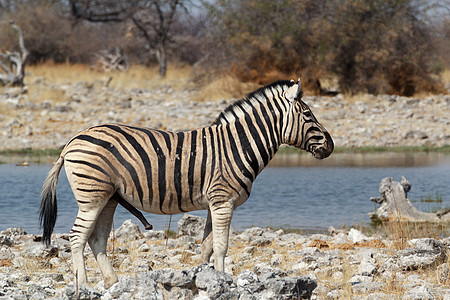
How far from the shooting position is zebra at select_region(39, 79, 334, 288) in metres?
5.87

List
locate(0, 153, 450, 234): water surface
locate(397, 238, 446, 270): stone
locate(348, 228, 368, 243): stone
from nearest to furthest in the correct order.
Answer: locate(397, 238, 446, 270): stone
locate(348, 228, 368, 243): stone
locate(0, 153, 450, 234): water surface

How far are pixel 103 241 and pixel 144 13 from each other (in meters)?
30.1

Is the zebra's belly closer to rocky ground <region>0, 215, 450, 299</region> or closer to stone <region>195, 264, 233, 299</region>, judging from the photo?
rocky ground <region>0, 215, 450, 299</region>

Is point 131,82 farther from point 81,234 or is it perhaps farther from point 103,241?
point 81,234

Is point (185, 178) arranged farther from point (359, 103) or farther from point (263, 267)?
point (359, 103)

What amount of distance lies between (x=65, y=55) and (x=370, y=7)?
1926cm

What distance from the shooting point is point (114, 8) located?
36750mm

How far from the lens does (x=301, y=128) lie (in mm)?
6371

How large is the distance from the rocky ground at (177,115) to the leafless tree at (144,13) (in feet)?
34.2

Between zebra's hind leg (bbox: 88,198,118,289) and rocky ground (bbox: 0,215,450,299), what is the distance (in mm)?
147

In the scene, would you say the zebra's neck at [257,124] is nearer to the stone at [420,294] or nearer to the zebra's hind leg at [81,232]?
the zebra's hind leg at [81,232]

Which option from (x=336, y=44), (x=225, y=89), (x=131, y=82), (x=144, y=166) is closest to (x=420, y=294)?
(x=144, y=166)

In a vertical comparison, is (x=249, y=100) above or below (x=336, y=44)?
below

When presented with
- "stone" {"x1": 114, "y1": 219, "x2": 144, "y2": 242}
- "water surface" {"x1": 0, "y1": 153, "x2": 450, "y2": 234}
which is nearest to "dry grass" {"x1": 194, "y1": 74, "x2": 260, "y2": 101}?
"water surface" {"x1": 0, "y1": 153, "x2": 450, "y2": 234}
